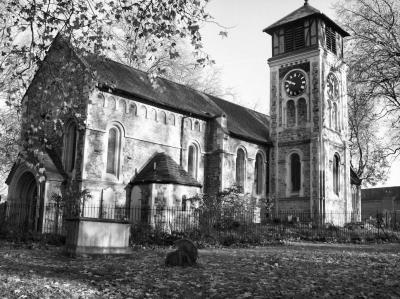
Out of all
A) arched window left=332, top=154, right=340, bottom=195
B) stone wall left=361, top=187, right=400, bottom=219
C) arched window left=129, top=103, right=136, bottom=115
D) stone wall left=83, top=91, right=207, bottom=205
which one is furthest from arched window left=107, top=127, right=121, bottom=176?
stone wall left=361, top=187, right=400, bottom=219

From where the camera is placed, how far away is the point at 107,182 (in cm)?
2047

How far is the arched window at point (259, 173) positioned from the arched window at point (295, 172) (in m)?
1.90

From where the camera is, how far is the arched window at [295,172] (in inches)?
1124

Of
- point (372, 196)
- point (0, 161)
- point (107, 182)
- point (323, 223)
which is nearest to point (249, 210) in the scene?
point (323, 223)

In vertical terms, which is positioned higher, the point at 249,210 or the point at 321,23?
the point at 321,23

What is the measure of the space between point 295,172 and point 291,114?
3964 mm

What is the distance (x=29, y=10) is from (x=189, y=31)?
3.20 metres

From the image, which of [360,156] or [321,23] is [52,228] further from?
[360,156]

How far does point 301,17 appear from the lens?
29.1 meters

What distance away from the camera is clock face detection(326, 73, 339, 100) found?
1170 inches

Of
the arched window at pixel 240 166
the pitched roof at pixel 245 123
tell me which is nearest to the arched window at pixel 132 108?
the pitched roof at pixel 245 123

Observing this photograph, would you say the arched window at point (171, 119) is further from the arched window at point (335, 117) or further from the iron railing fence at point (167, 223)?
the arched window at point (335, 117)

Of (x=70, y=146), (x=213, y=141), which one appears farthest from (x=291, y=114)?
(x=70, y=146)

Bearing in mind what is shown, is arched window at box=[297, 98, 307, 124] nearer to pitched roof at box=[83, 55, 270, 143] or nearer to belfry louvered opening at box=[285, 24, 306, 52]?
pitched roof at box=[83, 55, 270, 143]
